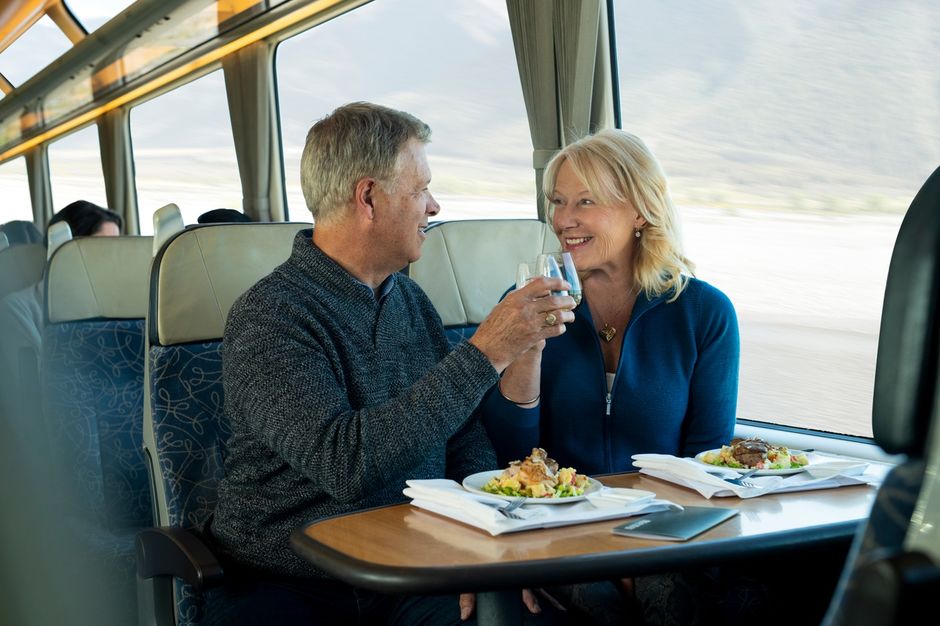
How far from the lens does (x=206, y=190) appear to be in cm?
752

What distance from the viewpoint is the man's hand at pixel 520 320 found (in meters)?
1.77

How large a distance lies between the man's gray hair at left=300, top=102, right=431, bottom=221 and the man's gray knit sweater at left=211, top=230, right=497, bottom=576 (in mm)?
119

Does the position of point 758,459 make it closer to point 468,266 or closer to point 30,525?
point 468,266

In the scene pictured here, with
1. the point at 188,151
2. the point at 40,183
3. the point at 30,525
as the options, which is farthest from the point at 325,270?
the point at 40,183

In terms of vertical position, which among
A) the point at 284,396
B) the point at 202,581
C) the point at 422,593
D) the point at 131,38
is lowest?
the point at 202,581

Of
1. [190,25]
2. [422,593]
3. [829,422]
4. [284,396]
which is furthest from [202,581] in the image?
[190,25]

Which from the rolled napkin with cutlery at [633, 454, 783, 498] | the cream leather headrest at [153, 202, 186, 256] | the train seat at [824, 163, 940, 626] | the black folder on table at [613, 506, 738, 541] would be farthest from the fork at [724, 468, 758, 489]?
the cream leather headrest at [153, 202, 186, 256]

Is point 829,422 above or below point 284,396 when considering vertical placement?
below

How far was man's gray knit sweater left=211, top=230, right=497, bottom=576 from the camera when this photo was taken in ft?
5.66

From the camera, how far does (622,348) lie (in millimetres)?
2268

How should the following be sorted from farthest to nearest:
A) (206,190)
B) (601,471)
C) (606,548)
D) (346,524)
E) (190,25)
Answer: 1. (206,190)
2. (190,25)
3. (601,471)
4. (346,524)
5. (606,548)

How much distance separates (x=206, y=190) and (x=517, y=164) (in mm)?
3916

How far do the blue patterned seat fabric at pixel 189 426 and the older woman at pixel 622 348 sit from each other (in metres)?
0.62

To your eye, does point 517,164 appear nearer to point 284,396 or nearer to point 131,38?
point 284,396
